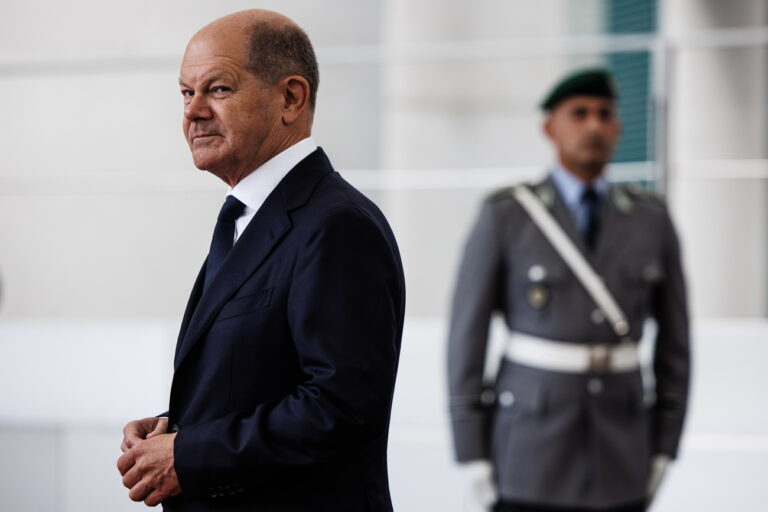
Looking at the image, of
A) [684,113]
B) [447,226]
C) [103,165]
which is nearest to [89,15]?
[103,165]

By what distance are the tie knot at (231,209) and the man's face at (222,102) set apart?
0.06 m

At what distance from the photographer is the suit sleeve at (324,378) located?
105cm

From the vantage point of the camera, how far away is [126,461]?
3.59 ft

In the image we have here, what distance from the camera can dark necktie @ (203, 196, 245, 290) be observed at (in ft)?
3.78

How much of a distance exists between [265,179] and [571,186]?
1208 millimetres

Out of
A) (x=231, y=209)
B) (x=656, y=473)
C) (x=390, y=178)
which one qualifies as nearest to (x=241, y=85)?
(x=231, y=209)

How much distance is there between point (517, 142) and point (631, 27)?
204 cm

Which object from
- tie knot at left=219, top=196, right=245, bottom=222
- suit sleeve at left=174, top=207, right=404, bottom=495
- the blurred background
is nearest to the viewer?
suit sleeve at left=174, top=207, right=404, bottom=495

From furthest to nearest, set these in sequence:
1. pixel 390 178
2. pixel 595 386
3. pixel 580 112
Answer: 1. pixel 390 178
2. pixel 580 112
3. pixel 595 386

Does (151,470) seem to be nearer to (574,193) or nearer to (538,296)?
(538,296)

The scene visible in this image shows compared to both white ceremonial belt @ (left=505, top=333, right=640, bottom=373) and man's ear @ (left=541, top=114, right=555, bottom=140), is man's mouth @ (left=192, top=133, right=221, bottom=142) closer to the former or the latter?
white ceremonial belt @ (left=505, top=333, right=640, bottom=373)

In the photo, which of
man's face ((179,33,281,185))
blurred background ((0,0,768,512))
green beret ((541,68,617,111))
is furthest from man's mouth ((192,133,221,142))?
green beret ((541,68,617,111))

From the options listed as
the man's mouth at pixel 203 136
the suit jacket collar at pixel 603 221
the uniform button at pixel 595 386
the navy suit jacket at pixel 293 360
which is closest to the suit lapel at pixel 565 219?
the suit jacket collar at pixel 603 221

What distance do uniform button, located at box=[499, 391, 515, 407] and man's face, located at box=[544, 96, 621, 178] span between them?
462 millimetres
